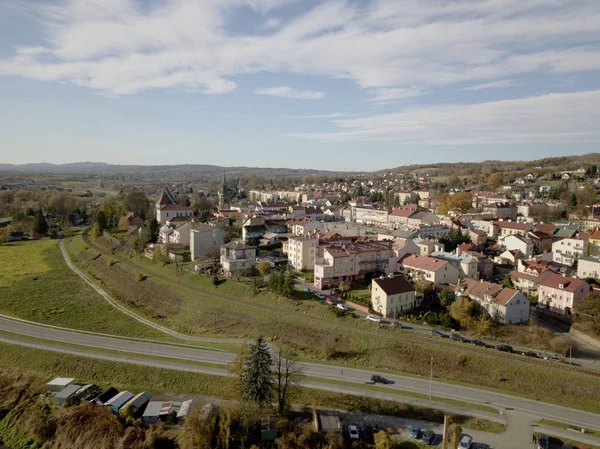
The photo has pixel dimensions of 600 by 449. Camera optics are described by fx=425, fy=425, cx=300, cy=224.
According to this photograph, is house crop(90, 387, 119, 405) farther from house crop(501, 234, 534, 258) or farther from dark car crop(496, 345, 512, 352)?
house crop(501, 234, 534, 258)

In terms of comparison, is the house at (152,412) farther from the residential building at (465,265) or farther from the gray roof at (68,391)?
the residential building at (465,265)

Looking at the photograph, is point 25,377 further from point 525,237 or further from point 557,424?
point 525,237

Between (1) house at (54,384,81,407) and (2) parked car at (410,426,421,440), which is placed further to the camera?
(1) house at (54,384,81,407)

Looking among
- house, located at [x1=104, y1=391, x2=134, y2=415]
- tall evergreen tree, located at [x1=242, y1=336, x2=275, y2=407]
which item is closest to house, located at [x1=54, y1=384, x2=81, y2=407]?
house, located at [x1=104, y1=391, x2=134, y2=415]

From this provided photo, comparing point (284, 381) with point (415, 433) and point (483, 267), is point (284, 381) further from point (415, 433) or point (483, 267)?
point (483, 267)

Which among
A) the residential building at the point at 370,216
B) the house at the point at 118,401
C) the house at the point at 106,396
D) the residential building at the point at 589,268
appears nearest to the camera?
the house at the point at 118,401

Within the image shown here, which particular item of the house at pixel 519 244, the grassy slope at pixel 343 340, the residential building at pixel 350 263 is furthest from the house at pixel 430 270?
the house at pixel 519 244

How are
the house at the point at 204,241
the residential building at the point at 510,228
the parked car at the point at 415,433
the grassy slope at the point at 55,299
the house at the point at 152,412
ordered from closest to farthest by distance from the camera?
the parked car at the point at 415,433, the house at the point at 152,412, the grassy slope at the point at 55,299, the house at the point at 204,241, the residential building at the point at 510,228
